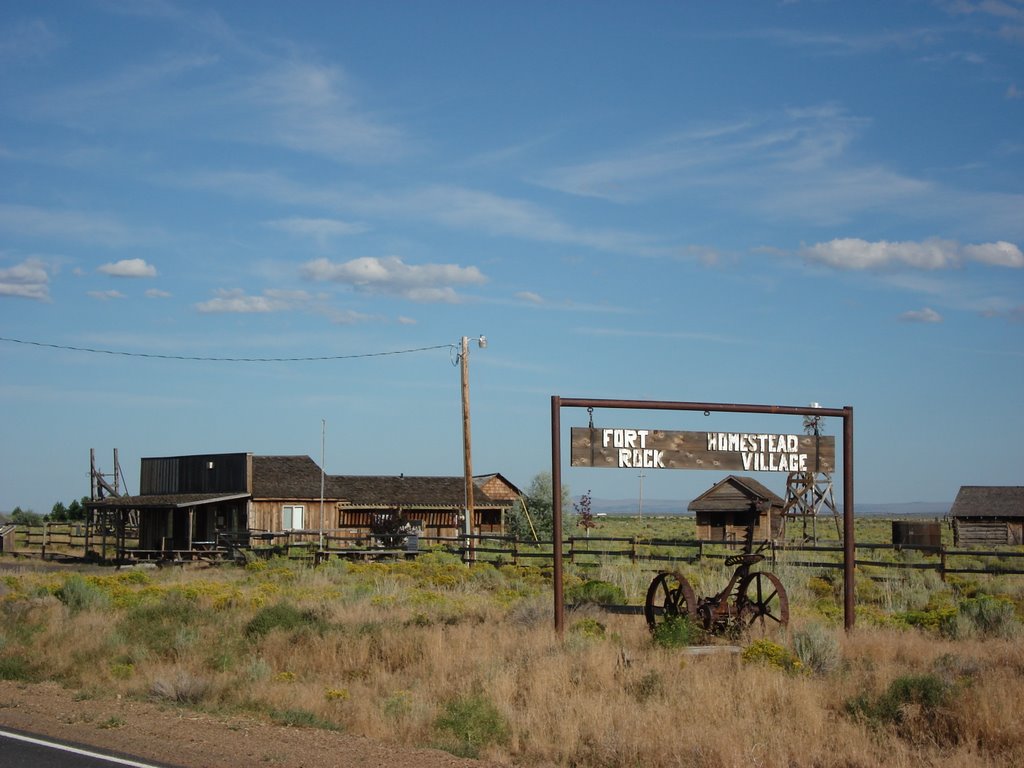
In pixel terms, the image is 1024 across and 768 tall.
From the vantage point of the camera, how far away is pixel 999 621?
1545 cm

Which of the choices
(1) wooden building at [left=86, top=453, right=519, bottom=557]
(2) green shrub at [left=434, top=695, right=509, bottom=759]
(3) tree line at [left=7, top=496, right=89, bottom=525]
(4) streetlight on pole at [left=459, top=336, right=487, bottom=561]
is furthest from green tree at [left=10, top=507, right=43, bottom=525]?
(2) green shrub at [left=434, top=695, right=509, bottom=759]

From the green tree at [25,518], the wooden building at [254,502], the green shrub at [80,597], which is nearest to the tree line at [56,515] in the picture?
the green tree at [25,518]

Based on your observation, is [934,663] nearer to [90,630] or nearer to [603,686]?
[603,686]

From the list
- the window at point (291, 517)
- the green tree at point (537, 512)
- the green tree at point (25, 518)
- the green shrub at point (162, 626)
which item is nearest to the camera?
the green shrub at point (162, 626)

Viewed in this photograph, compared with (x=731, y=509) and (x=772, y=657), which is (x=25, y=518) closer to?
(x=731, y=509)

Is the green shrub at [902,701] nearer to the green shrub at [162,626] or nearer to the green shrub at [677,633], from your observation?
the green shrub at [677,633]

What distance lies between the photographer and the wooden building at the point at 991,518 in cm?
4762

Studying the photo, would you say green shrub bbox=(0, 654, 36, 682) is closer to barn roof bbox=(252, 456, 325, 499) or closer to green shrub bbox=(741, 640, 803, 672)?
green shrub bbox=(741, 640, 803, 672)

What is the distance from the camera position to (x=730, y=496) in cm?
5572

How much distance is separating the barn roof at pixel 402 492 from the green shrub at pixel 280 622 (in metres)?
29.0

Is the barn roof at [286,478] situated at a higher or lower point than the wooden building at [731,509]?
higher

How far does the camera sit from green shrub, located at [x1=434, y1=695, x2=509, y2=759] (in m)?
9.74

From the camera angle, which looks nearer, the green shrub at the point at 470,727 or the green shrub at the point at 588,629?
the green shrub at the point at 470,727

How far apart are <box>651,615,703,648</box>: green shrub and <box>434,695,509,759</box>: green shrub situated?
3.16m
